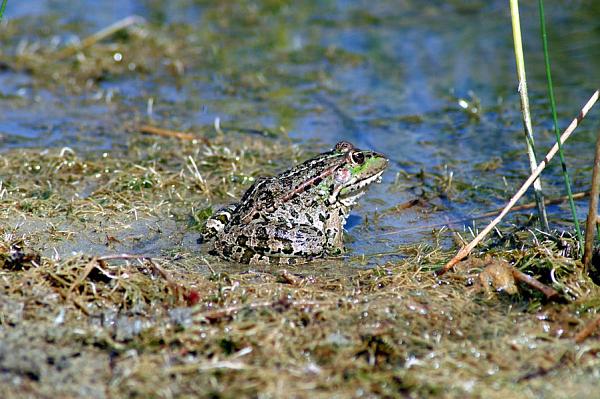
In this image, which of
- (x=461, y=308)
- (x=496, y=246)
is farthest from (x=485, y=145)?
(x=461, y=308)

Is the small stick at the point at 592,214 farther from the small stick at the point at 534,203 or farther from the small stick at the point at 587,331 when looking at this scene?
the small stick at the point at 534,203

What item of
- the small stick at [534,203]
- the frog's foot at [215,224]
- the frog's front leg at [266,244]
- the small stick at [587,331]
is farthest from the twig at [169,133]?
the small stick at [587,331]

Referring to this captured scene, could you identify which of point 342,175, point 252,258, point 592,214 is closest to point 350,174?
point 342,175

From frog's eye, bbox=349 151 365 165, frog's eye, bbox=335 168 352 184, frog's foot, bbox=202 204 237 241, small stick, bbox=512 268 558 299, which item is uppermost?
frog's eye, bbox=349 151 365 165

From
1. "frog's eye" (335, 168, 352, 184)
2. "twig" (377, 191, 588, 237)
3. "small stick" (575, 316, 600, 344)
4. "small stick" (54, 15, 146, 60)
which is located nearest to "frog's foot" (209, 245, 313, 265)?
"frog's eye" (335, 168, 352, 184)

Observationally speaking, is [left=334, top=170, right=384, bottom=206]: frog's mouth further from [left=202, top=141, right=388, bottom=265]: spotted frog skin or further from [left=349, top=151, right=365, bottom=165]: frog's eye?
[left=349, top=151, right=365, bottom=165]: frog's eye

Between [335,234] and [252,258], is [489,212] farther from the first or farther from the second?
[252,258]
